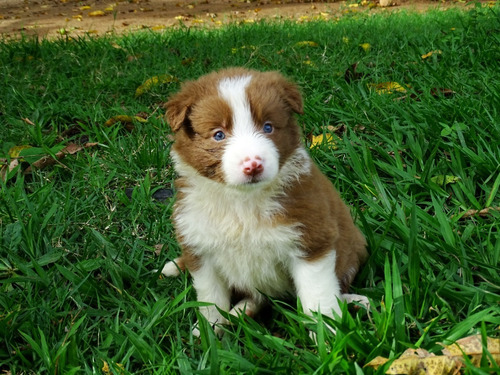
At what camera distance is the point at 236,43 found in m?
7.70

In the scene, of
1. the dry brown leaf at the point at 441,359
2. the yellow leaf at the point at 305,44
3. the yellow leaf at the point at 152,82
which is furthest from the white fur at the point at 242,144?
the yellow leaf at the point at 305,44

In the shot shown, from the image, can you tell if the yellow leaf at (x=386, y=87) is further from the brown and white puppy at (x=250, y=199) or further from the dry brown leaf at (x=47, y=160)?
the dry brown leaf at (x=47, y=160)

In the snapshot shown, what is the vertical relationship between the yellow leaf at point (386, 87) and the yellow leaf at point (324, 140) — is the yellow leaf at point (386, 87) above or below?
above

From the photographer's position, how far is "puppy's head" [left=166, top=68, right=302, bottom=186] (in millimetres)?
2631

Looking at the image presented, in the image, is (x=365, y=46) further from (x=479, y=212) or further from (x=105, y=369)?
(x=105, y=369)

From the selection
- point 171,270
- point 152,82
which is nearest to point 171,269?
point 171,270

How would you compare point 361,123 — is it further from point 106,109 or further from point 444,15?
point 444,15

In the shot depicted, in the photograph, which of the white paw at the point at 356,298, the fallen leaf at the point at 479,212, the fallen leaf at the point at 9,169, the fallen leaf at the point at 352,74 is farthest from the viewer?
the fallen leaf at the point at 352,74

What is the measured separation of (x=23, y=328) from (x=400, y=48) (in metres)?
5.05

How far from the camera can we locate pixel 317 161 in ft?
14.8

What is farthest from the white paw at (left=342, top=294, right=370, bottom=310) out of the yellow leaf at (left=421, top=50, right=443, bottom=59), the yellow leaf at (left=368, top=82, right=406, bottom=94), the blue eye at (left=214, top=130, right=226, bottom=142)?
the yellow leaf at (left=421, top=50, right=443, bottom=59)

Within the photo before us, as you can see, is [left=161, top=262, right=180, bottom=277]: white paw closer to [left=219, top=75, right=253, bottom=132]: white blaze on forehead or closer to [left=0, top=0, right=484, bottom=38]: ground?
[left=219, top=75, right=253, bottom=132]: white blaze on forehead

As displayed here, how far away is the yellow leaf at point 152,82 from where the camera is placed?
5.89 meters

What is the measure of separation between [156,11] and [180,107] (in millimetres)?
12853
